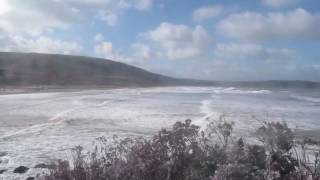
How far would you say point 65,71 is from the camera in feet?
344

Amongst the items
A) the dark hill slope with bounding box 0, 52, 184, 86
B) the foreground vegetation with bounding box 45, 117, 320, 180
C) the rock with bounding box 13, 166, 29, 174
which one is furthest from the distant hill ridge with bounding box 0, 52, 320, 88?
the foreground vegetation with bounding box 45, 117, 320, 180

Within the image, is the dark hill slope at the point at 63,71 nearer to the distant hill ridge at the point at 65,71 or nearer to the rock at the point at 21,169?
the distant hill ridge at the point at 65,71

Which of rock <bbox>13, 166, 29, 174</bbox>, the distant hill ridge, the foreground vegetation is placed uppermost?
the distant hill ridge

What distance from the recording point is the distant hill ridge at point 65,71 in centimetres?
8372

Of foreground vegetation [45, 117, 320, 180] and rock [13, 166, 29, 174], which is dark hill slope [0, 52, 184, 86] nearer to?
rock [13, 166, 29, 174]

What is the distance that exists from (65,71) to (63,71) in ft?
3.03

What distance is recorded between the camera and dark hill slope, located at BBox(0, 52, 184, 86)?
84.1 m

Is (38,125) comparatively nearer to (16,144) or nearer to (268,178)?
(16,144)

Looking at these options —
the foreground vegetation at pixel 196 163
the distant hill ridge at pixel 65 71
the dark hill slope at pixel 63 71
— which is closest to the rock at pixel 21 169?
the foreground vegetation at pixel 196 163

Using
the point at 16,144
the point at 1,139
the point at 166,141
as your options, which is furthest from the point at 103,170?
the point at 1,139

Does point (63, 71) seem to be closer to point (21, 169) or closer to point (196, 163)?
point (21, 169)

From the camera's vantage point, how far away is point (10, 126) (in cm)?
1436

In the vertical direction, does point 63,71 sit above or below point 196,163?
above

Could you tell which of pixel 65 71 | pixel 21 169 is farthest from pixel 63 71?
pixel 21 169
